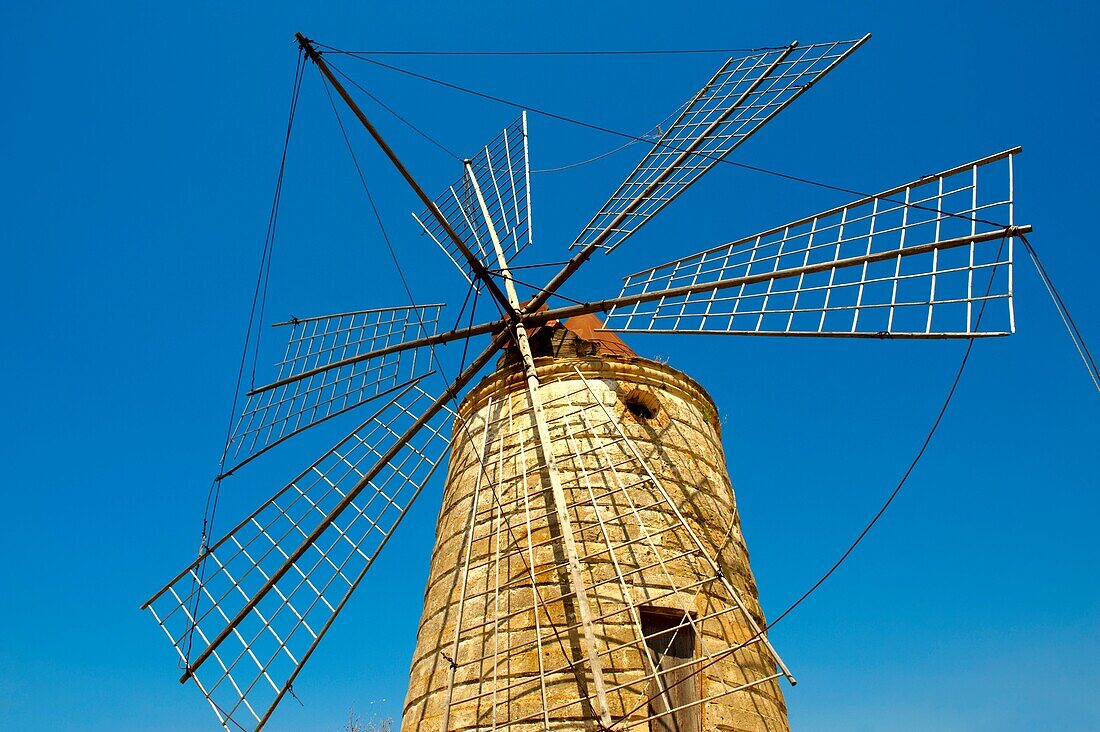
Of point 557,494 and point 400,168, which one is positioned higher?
point 400,168

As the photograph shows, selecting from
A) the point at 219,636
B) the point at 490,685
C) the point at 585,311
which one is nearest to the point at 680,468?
the point at 585,311

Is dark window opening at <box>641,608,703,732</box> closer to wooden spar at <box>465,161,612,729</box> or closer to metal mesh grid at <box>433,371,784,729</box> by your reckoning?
metal mesh grid at <box>433,371,784,729</box>

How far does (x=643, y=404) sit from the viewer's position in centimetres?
629

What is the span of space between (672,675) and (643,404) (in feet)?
6.87

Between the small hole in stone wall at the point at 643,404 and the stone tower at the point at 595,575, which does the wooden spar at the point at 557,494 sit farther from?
the small hole in stone wall at the point at 643,404

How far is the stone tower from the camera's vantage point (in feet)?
15.2

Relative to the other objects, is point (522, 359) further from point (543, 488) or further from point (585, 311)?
point (543, 488)

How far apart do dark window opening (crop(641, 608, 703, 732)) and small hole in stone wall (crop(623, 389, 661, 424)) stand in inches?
64.1

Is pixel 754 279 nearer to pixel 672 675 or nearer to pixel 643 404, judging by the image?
pixel 643 404

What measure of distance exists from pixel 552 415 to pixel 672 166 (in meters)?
2.57

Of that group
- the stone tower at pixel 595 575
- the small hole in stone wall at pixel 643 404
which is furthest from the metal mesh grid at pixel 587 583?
the small hole in stone wall at pixel 643 404

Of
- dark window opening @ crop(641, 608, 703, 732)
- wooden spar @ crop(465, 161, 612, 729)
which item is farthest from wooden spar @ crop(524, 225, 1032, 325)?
dark window opening @ crop(641, 608, 703, 732)

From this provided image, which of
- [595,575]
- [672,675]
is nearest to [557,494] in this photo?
[595,575]

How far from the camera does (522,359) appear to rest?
648 cm
